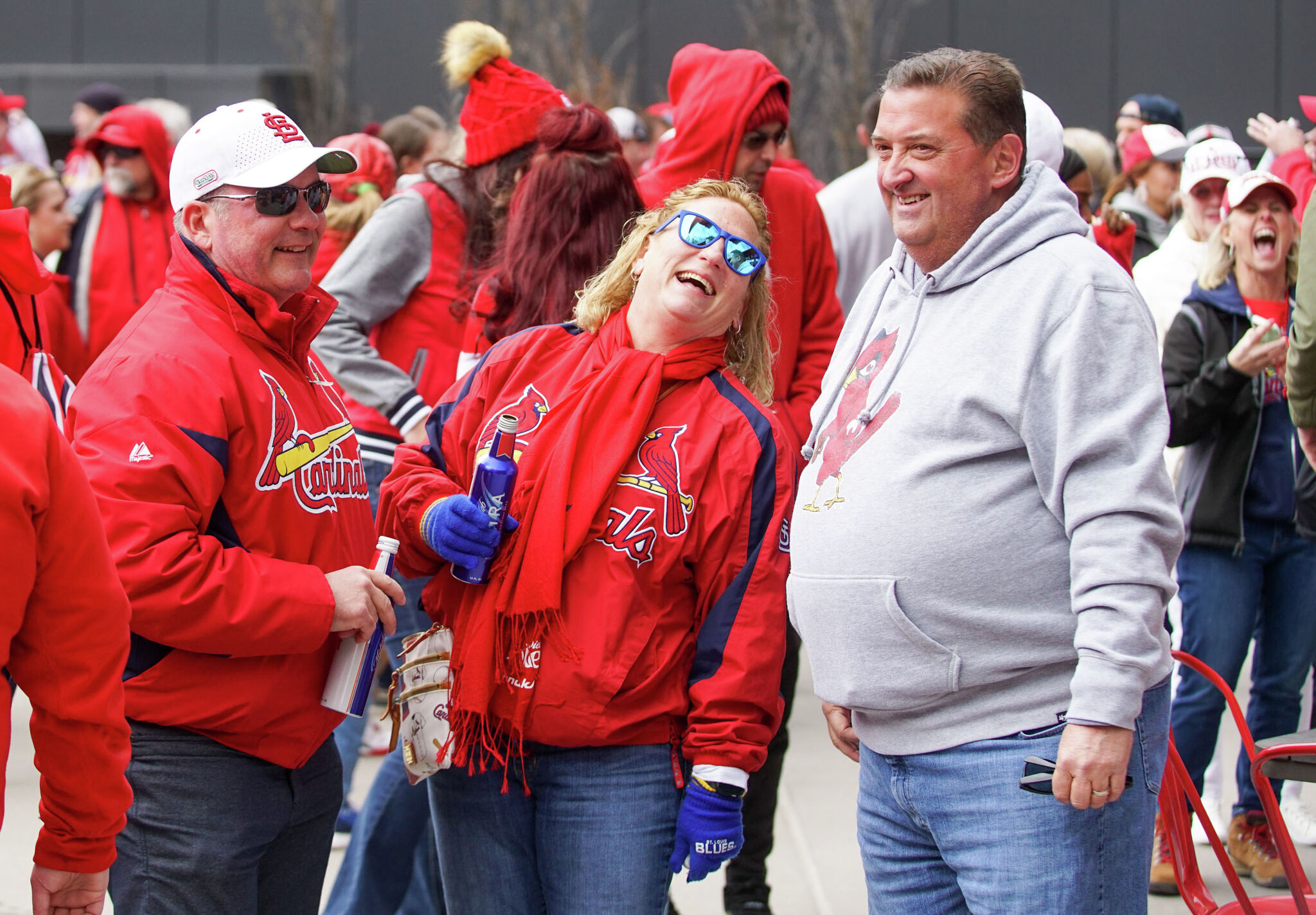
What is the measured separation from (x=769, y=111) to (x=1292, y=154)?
9.57 feet

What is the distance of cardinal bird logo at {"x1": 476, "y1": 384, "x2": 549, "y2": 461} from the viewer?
2.74 m

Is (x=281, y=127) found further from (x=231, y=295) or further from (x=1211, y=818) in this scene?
(x=1211, y=818)

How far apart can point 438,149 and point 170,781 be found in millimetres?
4654

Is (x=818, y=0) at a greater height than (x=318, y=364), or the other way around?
(x=818, y=0)

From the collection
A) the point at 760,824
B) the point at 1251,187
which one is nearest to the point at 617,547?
the point at 760,824

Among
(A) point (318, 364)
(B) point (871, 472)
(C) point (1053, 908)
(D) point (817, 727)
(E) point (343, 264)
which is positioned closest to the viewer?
(C) point (1053, 908)

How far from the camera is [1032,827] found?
7.07 ft

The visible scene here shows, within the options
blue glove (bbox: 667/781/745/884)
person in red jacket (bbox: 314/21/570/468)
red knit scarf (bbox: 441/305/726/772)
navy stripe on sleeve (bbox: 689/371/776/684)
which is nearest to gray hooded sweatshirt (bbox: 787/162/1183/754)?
navy stripe on sleeve (bbox: 689/371/776/684)

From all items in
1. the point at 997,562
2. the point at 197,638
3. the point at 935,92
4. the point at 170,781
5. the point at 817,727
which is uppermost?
the point at 935,92

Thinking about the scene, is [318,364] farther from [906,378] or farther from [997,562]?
[997,562]

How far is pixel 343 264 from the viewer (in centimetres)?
408

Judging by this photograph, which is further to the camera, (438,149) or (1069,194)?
(438,149)

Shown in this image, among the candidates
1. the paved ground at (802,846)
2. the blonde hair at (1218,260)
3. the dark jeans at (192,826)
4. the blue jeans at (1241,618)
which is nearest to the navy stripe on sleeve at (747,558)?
the dark jeans at (192,826)

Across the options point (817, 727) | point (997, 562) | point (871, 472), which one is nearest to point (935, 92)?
point (871, 472)
